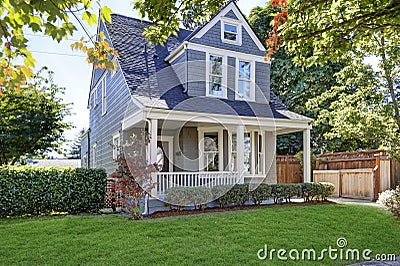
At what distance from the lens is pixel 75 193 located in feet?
31.4

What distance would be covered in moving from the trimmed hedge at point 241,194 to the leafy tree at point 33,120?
10.2 meters

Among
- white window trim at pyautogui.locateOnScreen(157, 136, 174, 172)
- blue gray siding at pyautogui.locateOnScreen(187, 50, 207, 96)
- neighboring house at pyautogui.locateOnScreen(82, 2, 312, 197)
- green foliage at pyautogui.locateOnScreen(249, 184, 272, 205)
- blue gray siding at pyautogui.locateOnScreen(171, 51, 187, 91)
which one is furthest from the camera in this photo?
white window trim at pyautogui.locateOnScreen(157, 136, 174, 172)

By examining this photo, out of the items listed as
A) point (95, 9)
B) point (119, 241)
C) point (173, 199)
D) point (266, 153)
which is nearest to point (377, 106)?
point (266, 153)

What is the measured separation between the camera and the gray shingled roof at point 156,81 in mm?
10844

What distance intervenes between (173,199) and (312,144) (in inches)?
529

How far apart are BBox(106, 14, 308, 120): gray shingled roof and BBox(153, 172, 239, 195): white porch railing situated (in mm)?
2022

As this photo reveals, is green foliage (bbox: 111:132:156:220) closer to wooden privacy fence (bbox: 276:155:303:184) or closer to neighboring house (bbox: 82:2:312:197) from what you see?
neighboring house (bbox: 82:2:312:197)

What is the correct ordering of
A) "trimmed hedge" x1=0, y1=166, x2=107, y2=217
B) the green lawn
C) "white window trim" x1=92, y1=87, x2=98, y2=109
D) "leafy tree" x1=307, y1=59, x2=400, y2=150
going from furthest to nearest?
"white window trim" x1=92, y1=87, x2=98, y2=109 < "leafy tree" x1=307, y1=59, x2=400, y2=150 < "trimmed hedge" x1=0, y1=166, x2=107, y2=217 < the green lawn

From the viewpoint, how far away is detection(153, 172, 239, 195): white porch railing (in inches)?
408

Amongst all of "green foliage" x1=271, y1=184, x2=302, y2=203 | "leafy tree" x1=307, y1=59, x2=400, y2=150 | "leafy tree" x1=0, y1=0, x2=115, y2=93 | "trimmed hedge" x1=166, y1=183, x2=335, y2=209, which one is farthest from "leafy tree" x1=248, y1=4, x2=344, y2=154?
"leafy tree" x1=0, y1=0, x2=115, y2=93

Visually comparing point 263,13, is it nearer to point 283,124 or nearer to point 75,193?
point 283,124

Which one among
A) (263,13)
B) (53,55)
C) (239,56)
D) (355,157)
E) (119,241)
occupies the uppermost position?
(263,13)

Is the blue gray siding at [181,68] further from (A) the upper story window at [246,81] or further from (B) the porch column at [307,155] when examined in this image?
(B) the porch column at [307,155]

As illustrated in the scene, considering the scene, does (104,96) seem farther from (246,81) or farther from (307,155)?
(307,155)
